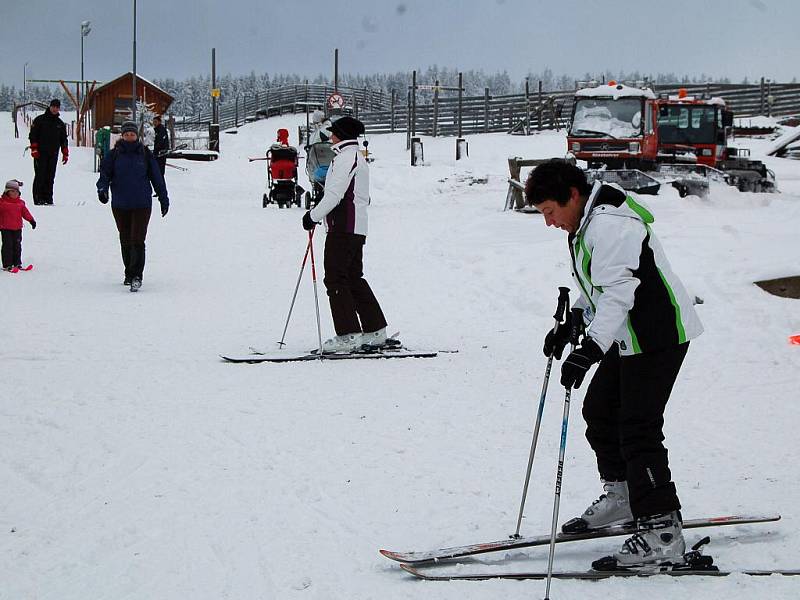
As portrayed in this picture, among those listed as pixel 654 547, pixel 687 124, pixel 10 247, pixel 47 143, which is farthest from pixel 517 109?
pixel 654 547

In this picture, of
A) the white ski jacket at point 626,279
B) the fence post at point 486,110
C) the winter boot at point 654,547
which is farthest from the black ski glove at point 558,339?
the fence post at point 486,110

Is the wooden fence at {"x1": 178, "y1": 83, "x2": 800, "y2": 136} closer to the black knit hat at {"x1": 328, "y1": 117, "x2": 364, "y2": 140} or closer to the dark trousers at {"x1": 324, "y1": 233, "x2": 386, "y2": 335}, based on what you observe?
the black knit hat at {"x1": 328, "y1": 117, "x2": 364, "y2": 140}

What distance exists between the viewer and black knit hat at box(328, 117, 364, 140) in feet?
25.2

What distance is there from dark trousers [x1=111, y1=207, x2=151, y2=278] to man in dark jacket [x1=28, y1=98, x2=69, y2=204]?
751 cm

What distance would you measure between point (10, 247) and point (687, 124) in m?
16.2

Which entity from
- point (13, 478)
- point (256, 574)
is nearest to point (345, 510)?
point (256, 574)

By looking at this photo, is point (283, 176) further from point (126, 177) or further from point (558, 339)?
point (558, 339)

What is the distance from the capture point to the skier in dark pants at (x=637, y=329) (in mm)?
3654

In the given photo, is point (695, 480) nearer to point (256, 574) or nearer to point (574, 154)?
point (256, 574)

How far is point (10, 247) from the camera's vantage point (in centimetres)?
1191

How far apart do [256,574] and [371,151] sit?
3631cm

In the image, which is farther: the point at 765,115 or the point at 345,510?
the point at 765,115

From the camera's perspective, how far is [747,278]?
10.3 metres

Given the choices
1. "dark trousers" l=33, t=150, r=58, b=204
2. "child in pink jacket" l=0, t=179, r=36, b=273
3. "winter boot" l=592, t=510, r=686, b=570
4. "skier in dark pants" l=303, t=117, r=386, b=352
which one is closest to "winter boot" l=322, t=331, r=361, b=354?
"skier in dark pants" l=303, t=117, r=386, b=352
